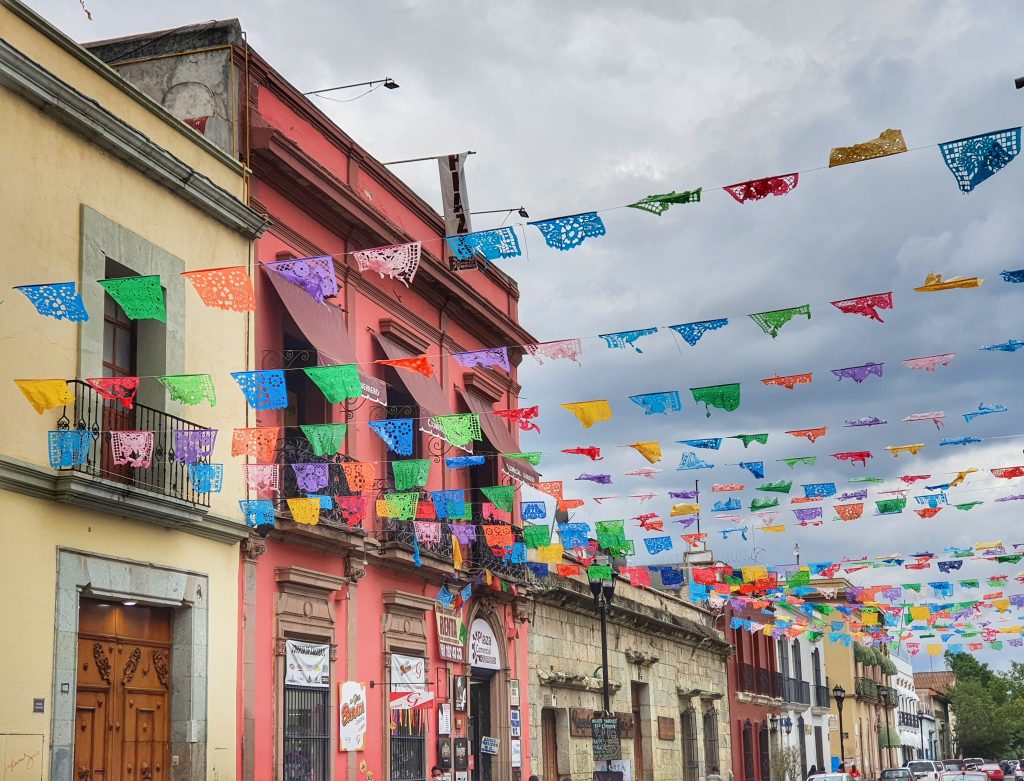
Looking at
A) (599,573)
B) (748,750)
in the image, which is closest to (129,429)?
(599,573)

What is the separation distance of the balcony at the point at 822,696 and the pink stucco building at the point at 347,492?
2936 centimetres

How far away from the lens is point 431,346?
795 inches

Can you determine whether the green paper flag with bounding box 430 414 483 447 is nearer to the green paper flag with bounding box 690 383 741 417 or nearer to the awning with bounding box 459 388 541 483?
the green paper flag with bounding box 690 383 741 417

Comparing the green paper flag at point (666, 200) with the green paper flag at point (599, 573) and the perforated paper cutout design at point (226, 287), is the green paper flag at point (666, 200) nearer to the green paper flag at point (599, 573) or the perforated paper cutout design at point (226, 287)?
the perforated paper cutout design at point (226, 287)

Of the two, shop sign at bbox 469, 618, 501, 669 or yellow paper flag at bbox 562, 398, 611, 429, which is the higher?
yellow paper flag at bbox 562, 398, 611, 429

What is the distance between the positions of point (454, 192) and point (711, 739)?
19.7 meters

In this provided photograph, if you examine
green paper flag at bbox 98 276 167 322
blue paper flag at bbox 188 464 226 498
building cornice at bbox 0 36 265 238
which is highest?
building cornice at bbox 0 36 265 238

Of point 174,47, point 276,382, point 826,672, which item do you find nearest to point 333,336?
point 276,382

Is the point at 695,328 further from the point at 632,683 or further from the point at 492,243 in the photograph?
the point at 632,683

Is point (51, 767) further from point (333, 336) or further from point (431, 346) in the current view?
point (431, 346)

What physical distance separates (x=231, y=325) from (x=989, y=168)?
8284 mm

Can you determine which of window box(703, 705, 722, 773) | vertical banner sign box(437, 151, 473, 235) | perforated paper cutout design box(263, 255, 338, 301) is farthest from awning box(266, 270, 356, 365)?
window box(703, 705, 722, 773)

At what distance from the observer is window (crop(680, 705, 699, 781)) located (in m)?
31.1

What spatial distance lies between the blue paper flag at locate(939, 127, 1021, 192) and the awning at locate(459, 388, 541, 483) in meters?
11.2
